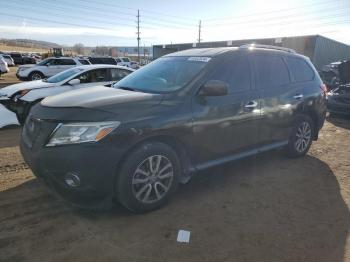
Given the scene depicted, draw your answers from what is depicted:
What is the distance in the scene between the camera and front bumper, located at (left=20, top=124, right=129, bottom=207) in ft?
10.3

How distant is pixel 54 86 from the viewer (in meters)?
7.85

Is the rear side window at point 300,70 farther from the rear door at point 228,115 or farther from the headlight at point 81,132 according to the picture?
the headlight at point 81,132

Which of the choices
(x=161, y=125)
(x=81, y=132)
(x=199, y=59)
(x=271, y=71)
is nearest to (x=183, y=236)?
(x=161, y=125)

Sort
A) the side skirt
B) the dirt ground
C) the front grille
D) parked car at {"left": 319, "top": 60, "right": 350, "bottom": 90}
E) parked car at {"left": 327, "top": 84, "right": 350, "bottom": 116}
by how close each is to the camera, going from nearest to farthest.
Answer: the dirt ground, the front grille, the side skirt, parked car at {"left": 327, "top": 84, "right": 350, "bottom": 116}, parked car at {"left": 319, "top": 60, "right": 350, "bottom": 90}

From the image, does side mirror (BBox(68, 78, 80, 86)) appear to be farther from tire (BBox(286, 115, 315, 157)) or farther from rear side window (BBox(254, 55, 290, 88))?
tire (BBox(286, 115, 315, 157))

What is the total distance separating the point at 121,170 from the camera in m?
3.32

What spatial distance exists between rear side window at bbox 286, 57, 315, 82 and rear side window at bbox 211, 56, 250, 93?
1.19 metres

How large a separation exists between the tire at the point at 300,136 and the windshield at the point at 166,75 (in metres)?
2.17

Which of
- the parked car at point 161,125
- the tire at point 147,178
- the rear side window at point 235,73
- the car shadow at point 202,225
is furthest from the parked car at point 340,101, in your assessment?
the tire at point 147,178

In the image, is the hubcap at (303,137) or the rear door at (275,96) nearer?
the rear door at (275,96)

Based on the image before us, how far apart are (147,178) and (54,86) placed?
525 centimetres

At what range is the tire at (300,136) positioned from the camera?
17.9 ft

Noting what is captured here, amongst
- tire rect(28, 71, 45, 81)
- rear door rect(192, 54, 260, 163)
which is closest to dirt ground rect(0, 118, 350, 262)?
rear door rect(192, 54, 260, 163)

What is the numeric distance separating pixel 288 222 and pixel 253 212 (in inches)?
15.5
